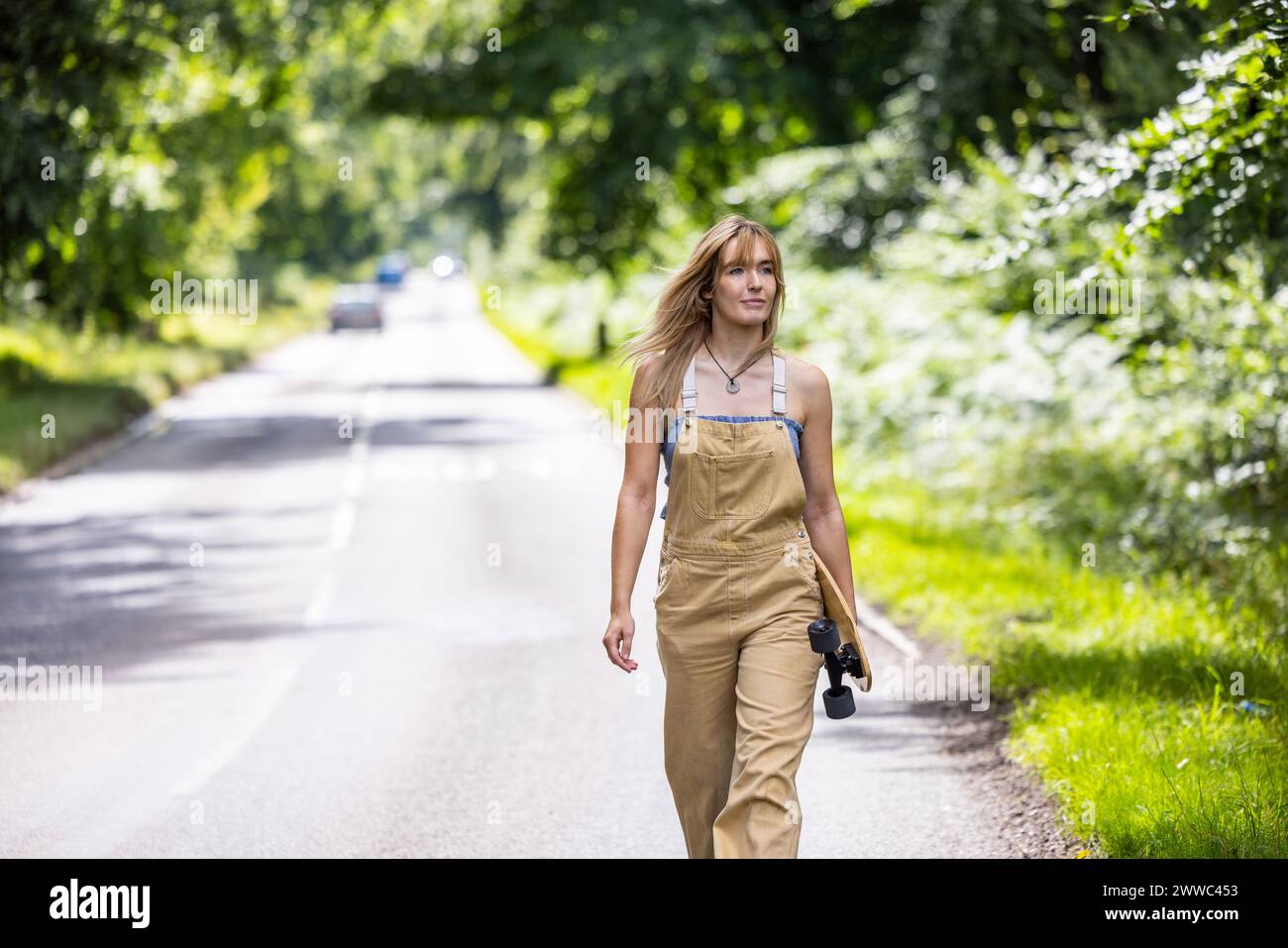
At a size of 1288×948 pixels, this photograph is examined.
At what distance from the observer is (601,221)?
3306 cm

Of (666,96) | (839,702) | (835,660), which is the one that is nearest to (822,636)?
(835,660)

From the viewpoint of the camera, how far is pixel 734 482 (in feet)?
15.7

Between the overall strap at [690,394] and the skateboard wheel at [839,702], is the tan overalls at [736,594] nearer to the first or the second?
the overall strap at [690,394]

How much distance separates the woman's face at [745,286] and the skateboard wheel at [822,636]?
2.86 ft

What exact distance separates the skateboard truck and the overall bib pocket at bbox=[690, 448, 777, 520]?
369mm

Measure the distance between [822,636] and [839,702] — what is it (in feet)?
0.87

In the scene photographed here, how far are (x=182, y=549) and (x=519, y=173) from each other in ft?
157

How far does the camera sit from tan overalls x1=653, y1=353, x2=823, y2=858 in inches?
188

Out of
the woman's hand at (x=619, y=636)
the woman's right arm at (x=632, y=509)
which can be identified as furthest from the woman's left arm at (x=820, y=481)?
the woman's hand at (x=619, y=636)

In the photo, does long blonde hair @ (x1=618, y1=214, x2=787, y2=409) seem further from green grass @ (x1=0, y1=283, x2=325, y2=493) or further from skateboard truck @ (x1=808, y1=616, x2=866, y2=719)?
green grass @ (x1=0, y1=283, x2=325, y2=493)

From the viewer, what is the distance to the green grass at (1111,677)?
6129 millimetres

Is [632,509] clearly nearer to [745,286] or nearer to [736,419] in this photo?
[736,419]

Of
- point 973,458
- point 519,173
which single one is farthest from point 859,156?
point 519,173

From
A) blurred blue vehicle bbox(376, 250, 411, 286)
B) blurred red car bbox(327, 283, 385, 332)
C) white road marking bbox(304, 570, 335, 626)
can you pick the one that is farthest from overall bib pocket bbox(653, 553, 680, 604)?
blurred blue vehicle bbox(376, 250, 411, 286)
